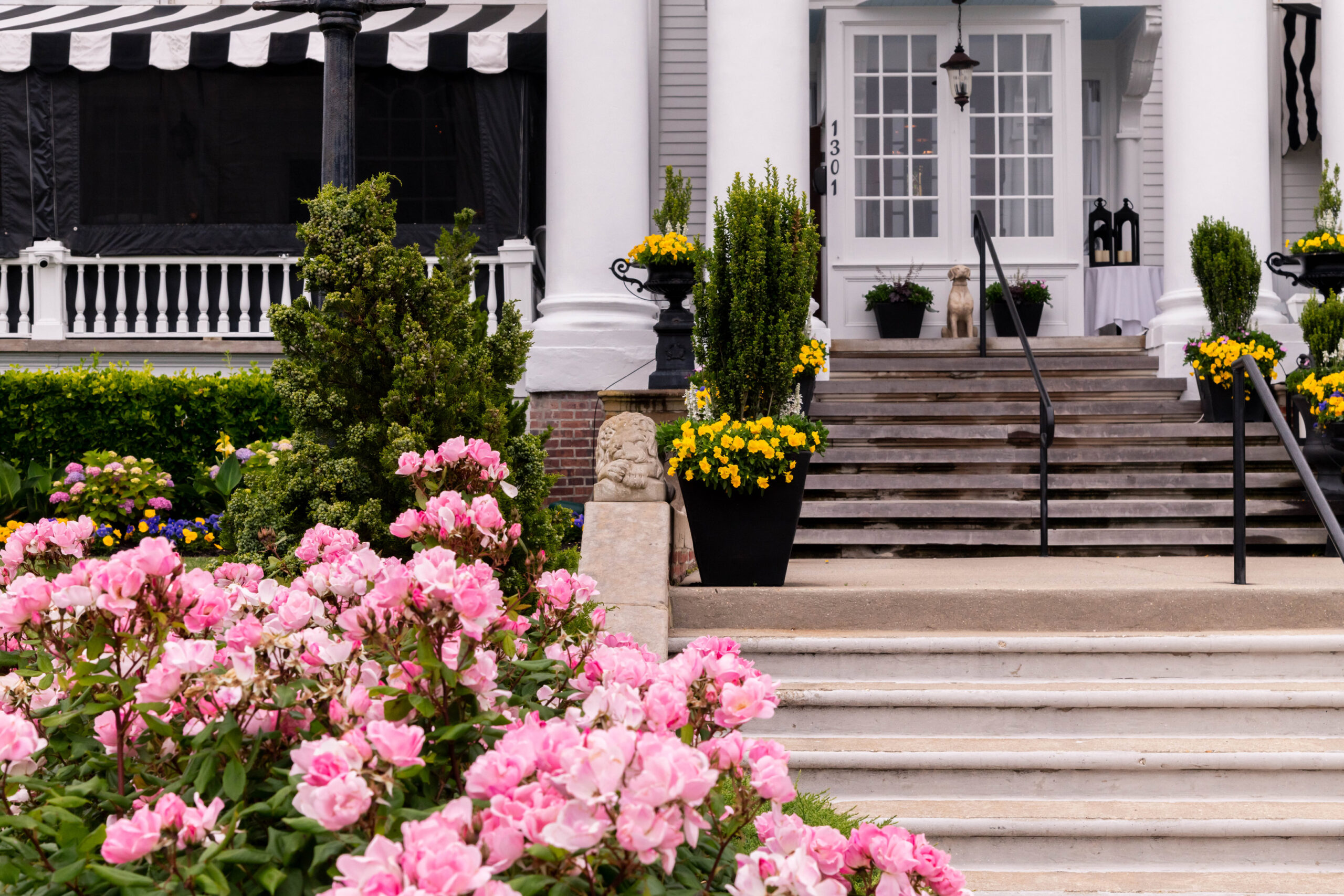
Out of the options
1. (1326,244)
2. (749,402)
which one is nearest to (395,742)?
(749,402)

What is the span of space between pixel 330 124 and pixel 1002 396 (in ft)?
16.8

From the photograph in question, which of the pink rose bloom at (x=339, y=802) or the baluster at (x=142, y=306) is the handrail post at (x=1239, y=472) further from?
the baluster at (x=142, y=306)

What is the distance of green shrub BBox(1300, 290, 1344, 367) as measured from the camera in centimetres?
790

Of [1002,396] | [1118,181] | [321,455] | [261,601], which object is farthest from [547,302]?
[261,601]

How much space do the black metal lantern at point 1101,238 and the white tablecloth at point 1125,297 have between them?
26cm

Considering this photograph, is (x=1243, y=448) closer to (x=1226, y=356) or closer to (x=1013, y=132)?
(x=1226, y=356)

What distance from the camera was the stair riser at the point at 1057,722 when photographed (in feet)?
14.5

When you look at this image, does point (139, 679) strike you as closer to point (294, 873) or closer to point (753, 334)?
point (294, 873)

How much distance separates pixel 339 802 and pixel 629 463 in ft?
13.7

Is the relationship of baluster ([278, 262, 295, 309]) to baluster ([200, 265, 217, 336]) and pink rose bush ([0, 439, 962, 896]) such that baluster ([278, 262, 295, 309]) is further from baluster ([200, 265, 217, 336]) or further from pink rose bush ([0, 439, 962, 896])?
pink rose bush ([0, 439, 962, 896])

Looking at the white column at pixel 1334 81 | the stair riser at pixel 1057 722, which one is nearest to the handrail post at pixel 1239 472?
the stair riser at pixel 1057 722

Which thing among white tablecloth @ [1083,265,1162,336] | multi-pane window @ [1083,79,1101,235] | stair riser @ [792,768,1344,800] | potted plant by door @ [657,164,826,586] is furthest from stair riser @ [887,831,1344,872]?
multi-pane window @ [1083,79,1101,235]

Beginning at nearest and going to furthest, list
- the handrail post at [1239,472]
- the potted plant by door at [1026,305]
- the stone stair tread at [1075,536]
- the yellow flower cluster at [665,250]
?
the handrail post at [1239,472] → the stone stair tread at [1075,536] → the yellow flower cluster at [665,250] → the potted plant by door at [1026,305]

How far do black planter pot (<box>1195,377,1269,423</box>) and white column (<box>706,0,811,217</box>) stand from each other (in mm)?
3116
